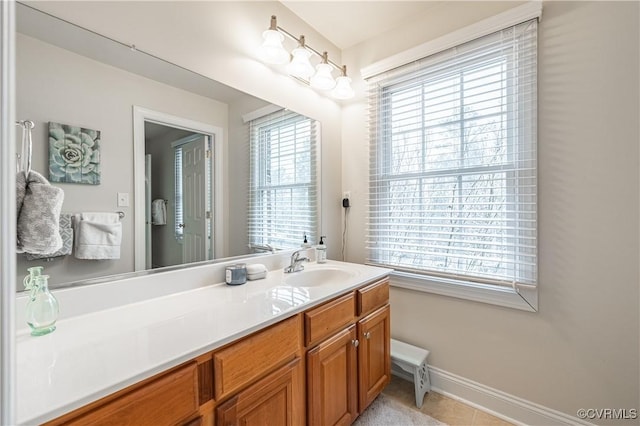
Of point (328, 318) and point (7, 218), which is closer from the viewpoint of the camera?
point (7, 218)

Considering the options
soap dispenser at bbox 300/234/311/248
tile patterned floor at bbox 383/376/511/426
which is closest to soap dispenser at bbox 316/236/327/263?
soap dispenser at bbox 300/234/311/248

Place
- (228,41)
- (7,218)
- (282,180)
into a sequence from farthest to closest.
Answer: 1. (282,180)
2. (228,41)
3. (7,218)

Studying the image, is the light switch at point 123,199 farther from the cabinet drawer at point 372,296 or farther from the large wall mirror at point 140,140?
the cabinet drawer at point 372,296

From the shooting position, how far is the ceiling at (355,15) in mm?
1844

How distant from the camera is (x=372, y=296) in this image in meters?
1.61

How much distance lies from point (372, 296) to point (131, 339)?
1.18m

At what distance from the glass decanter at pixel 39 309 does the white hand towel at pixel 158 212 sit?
0.45 meters

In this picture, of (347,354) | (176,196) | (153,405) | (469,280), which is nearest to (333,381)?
(347,354)

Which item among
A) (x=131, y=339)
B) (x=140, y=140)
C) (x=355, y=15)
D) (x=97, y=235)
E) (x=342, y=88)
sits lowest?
(x=131, y=339)

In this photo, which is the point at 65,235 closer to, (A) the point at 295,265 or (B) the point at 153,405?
(B) the point at 153,405

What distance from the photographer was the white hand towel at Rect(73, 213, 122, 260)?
1040mm

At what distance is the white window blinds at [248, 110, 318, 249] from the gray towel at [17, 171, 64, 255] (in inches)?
34.8

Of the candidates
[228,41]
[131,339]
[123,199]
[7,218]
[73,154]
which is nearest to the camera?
[7,218]

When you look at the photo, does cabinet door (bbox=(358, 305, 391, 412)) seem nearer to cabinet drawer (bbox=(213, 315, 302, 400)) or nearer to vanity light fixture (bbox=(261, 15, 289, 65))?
cabinet drawer (bbox=(213, 315, 302, 400))
